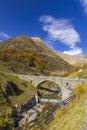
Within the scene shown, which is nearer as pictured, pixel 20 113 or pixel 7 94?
pixel 20 113

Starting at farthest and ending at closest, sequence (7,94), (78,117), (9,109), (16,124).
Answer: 1. (7,94)
2. (9,109)
3. (16,124)
4. (78,117)

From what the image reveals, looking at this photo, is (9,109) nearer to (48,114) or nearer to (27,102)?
(27,102)

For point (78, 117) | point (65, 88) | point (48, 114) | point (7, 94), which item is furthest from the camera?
point (65, 88)

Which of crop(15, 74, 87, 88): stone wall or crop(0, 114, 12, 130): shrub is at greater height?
crop(15, 74, 87, 88): stone wall

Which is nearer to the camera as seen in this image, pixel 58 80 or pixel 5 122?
pixel 5 122

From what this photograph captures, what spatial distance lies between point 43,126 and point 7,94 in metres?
48.7

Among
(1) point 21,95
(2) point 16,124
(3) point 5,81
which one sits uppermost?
(3) point 5,81

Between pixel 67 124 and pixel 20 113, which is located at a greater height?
pixel 67 124

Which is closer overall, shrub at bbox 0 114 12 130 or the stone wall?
shrub at bbox 0 114 12 130

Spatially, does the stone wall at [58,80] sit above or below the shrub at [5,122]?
above

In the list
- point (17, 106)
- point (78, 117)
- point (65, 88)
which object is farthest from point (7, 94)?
point (78, 117)

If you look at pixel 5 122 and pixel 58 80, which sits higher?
pixel 58 80

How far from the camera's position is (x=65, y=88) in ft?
354

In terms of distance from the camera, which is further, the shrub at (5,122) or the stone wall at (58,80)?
the stone wall at (58,80)
